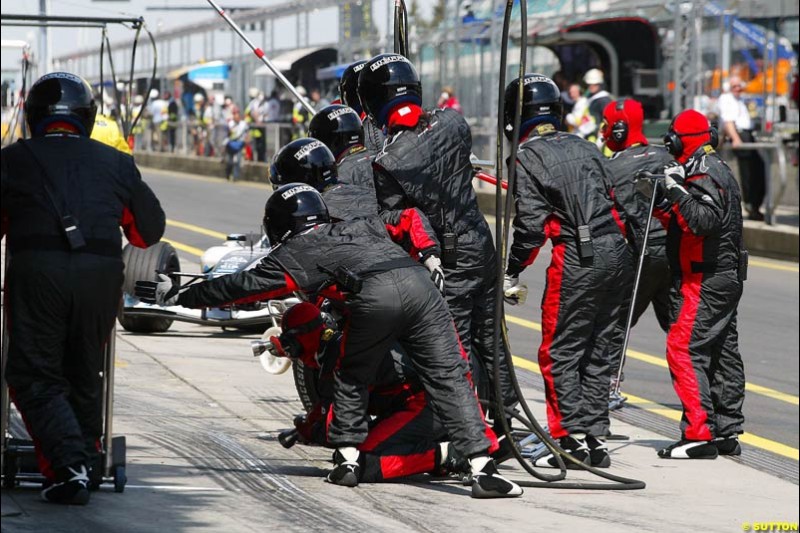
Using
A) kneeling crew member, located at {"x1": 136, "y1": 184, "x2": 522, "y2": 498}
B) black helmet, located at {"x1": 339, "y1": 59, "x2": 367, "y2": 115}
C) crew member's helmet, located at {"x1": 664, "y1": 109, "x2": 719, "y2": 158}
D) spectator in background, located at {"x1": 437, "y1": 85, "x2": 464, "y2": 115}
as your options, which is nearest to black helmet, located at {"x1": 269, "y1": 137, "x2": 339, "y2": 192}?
kneeling crew member, located at {"x1": 136, "y1": 184, "x2": 522, "y2": 498}

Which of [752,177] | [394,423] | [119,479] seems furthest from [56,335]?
[752,177]

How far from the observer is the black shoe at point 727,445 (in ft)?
29.6

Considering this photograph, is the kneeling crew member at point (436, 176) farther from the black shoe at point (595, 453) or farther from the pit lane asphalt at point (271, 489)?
the pit lane asphalt at point (271, 489)

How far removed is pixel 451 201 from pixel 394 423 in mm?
1093

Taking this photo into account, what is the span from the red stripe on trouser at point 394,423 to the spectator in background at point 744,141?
13.5 metres

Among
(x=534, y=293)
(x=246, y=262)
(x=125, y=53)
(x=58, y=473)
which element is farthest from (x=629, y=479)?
(x=125, y=53)

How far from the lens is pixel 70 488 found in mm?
6184

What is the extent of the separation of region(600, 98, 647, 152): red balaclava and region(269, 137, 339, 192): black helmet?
267 cm

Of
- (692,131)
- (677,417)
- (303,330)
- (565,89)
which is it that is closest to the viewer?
(303,330)

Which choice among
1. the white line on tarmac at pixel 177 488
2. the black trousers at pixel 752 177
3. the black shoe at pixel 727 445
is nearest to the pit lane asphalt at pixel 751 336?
the black shoe at pixel 727 445

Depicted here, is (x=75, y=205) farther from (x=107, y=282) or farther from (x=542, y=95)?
(x=542, y=95)

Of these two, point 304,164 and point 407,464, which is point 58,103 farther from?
point 407,464

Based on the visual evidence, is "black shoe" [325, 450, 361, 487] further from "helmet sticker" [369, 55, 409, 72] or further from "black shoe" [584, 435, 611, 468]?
"helmet sticker" [369, 55, 409, 72]

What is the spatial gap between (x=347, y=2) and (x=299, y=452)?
77.6 feet
